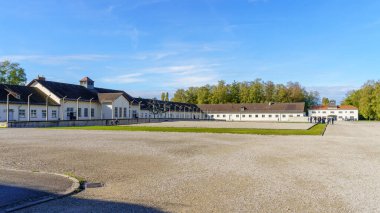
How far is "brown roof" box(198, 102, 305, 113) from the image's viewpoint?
306 feet

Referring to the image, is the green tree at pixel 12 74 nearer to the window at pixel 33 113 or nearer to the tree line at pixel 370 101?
the window at pixel 33 113

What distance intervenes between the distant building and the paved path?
107m

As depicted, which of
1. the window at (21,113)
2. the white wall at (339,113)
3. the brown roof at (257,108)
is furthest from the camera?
the white wall at (339,113)

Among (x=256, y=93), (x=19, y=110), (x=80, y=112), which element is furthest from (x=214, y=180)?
(x=256, y=93)

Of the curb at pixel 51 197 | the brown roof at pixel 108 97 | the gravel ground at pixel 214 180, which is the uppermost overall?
the brown roof at pixel 108 97

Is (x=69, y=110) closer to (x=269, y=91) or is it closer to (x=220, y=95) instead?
(x=220, y=95)

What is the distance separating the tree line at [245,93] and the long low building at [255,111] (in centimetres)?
773

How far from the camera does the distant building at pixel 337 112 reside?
104750mm

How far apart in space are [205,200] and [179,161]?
15.4 feet

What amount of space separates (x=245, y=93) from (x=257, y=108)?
489 inches

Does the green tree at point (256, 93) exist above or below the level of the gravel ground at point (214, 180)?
above

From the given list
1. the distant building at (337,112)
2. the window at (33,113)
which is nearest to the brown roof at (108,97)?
the window at (33,113)

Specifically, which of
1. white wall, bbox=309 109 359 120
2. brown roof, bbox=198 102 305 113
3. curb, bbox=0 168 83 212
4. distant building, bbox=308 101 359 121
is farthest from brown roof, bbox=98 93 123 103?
white wall, bbox=309 109 359 120

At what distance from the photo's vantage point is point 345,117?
104812 mm
